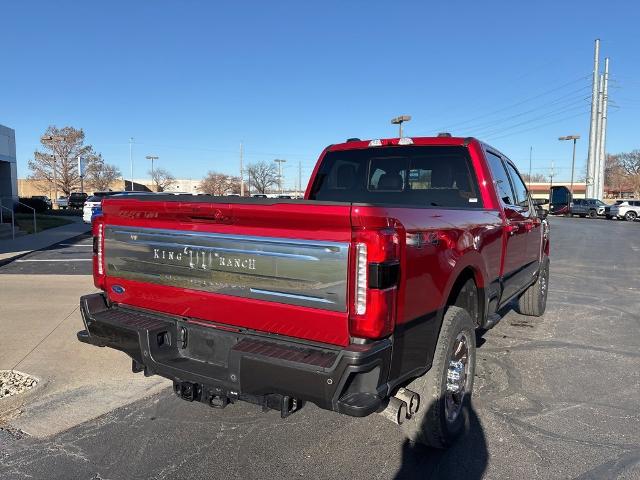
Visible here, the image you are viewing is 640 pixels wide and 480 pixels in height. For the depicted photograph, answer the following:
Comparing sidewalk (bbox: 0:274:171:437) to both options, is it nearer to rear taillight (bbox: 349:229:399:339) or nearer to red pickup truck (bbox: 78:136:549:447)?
red pickup truck (bbox: 78:136:549:447)

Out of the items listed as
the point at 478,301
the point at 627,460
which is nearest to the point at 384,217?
the point at 478,301

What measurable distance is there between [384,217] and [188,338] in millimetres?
1447

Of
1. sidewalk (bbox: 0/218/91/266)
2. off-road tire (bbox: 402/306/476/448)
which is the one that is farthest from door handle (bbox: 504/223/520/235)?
sidewalk (bbox: 0/218/91/266)

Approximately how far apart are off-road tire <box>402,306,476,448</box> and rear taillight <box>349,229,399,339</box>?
0.77 meters

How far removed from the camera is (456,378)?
3.44m

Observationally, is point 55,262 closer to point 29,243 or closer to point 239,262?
point 29,243

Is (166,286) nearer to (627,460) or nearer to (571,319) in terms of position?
(627,460)

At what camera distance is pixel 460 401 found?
11.8 ft

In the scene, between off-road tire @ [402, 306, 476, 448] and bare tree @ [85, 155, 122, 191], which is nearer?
off-road tire @ [402, 306, 476, 448]

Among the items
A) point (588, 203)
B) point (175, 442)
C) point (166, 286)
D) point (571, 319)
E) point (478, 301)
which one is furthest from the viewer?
point (588, 203)

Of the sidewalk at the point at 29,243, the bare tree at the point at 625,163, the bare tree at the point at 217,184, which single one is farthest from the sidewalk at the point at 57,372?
the bare tree at the point at 625,163

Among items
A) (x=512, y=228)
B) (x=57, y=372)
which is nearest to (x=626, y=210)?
(x=512, y=228)

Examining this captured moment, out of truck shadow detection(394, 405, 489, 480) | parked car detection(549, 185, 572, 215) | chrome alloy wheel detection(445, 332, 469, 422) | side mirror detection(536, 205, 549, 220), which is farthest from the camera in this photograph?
parked car detection(549, 185, 572, 215)

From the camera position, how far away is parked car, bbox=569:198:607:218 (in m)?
43.9
